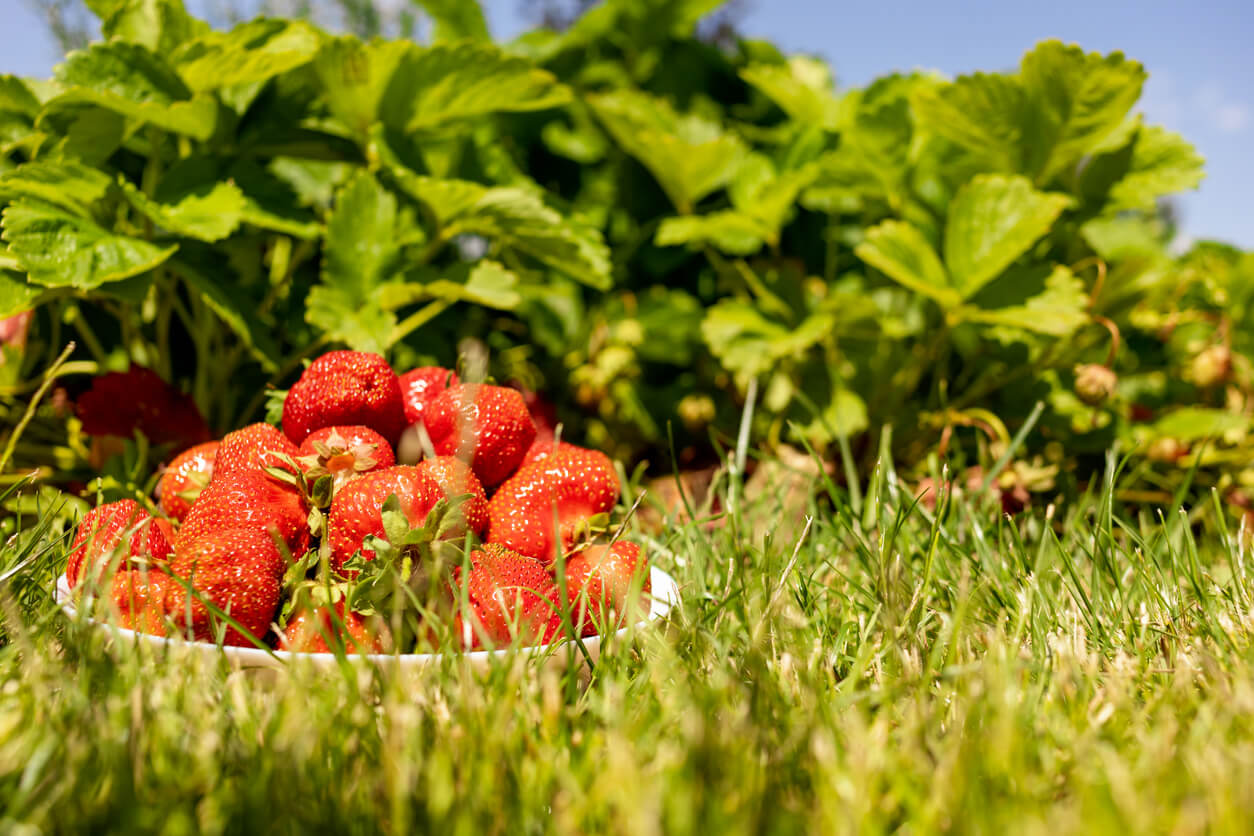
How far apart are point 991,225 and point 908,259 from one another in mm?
144

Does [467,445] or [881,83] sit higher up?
[881,83]

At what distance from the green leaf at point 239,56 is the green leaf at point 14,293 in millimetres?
378

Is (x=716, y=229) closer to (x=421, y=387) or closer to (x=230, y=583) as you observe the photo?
(x=421, y=387)

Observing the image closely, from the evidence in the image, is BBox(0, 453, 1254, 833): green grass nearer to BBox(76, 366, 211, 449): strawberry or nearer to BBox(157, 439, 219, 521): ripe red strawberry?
BBox(157, 439, 219, 521): ripe red strawberry

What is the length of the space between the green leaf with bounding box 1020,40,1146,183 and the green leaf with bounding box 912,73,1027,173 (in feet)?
0.08

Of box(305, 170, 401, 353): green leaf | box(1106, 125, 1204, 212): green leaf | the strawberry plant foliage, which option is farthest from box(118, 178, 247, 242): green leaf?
box(1106, 125, 1204, 212): green leaf

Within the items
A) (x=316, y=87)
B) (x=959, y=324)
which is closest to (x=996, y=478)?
(x=959, y=324)

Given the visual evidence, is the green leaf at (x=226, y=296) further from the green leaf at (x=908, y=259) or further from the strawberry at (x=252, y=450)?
the green leaf at (x=908, y=259)

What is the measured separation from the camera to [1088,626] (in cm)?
95

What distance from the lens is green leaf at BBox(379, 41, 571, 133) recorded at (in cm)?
143

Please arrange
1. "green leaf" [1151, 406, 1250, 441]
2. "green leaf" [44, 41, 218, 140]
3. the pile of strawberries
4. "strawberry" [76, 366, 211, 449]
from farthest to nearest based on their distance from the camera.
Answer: "green leaf" [1151, 406, 1250, 441] → "strawberry" [76, 366, 211, 449] → "green leaf" [44, 41, 218, 140] → the pile of strawberries

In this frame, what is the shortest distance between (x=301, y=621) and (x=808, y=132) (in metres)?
1.38

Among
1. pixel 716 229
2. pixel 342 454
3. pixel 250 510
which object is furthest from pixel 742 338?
pixel 250 510

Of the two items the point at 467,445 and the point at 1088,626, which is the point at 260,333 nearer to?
the point at 467,445
